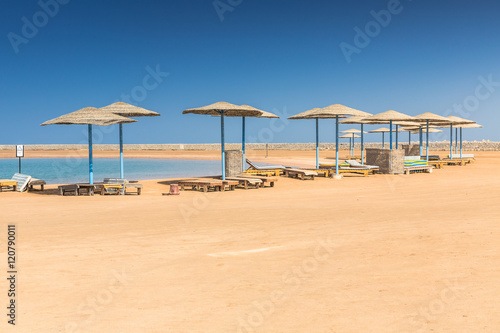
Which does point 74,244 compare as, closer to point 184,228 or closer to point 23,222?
point 184,228

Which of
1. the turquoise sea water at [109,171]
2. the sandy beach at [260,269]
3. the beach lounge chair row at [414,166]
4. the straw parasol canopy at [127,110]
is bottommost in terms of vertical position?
the sandy beach at [260,269]

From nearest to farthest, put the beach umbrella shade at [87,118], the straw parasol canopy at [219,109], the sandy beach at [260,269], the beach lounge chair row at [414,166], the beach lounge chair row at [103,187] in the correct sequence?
the sandy beach at [260,269]
the beach umbrella shade at [87,118]
the beach lounge chair row at [103,187]
the straw parasol canopy at [219,109]
the beach lounge chair row at [414,166]

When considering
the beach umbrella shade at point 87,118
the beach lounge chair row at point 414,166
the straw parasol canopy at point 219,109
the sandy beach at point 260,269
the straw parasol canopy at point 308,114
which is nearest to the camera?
the sandy beach at point 260,269

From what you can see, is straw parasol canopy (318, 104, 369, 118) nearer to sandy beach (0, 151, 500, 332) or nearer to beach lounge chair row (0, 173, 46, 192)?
sandy beach (0, 151, 500, 332)

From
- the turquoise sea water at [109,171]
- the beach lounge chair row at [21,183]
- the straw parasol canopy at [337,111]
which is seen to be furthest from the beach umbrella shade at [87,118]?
the straw parasol canopy at [337,111]

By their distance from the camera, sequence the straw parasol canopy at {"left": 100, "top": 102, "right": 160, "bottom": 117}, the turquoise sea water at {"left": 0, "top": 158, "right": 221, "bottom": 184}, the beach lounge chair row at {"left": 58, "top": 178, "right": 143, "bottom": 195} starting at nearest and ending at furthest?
the beach lounge chair row at {"left": 58, "top": 178, "right": 143, "bottom": 195}, the straw parasol canopy at {"left": 100, "top": 102, "right": 160, "bottom": 117}, the turquoise sea water at {"left": 0, "top": 158, "right": 221, "bottom": 184}

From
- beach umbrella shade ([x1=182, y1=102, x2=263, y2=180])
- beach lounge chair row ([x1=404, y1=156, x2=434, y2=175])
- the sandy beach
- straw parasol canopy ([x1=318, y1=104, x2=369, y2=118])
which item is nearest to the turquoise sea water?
beach umbrella shade ([x1=182, y1=102, x2=263, y2=180])

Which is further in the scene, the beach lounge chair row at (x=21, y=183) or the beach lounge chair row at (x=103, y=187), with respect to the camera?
the beach lounge chair row at (x=21, y=183)

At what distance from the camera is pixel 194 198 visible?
9766mm

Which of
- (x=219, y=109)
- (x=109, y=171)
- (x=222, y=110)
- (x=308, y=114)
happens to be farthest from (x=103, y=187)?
(x=109, y=171)

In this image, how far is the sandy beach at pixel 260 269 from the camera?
309 cm

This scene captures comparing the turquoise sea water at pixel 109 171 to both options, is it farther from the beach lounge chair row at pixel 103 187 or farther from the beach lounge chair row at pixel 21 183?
the beach lounge chair row at pixel 103 187

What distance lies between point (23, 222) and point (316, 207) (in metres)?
4.97

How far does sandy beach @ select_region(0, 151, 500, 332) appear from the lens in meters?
3.09
